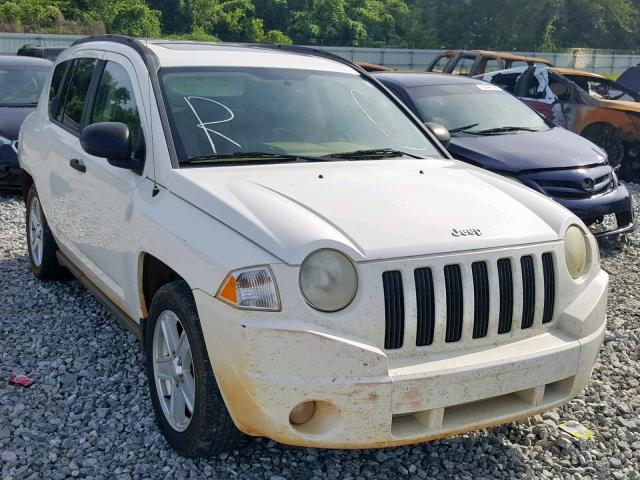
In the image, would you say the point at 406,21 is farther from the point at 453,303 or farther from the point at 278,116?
the point at 453,303

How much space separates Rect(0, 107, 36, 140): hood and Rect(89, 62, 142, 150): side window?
499 cm

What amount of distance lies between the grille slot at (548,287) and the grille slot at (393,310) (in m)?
0.77

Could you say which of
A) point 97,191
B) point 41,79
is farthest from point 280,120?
point 41,79

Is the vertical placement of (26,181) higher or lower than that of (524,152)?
lower

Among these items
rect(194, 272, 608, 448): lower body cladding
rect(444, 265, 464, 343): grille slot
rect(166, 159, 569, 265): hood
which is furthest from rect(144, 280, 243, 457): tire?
rect(444, 265, 464, 343): grille slot

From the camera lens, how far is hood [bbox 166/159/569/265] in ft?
10.5

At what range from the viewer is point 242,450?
12.0 ft

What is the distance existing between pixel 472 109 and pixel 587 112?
4338 millimetres

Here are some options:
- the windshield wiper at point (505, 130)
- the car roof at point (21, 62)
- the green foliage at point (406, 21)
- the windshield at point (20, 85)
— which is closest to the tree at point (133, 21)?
the green foliage at point (406, 21)

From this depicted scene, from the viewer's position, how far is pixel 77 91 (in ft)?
17.4

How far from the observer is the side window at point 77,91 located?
5.14 m

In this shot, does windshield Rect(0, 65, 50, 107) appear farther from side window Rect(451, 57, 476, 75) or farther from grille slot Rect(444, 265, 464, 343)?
side window Rect(451, 57, 476, 75)

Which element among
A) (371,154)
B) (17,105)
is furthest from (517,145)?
(17,105)

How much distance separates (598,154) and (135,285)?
224 inches
